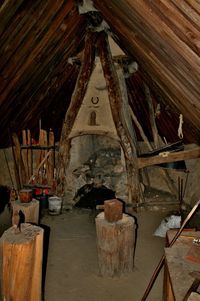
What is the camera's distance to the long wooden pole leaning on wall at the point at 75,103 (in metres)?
8.09

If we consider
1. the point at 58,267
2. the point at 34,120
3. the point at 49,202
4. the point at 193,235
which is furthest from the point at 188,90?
the point at 34,120

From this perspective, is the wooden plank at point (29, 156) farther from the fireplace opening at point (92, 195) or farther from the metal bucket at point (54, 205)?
the fireplace opening at point (92, 195)

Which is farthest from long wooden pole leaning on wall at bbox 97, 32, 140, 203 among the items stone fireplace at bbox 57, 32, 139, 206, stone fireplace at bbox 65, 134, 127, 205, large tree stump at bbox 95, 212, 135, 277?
large tree stump at bbox 95, 212, 135, 277

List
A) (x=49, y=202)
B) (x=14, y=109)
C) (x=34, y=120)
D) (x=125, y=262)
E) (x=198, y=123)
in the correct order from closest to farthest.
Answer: (x=125, y=262) < (x=198, y=123) < (x=14, y=109) < (x=49, y=202) < (x=34, y=120)

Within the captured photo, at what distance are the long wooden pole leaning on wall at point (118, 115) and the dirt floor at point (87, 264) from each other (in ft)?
2.72

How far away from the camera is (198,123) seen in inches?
237

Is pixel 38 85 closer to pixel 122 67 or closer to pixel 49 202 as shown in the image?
pixel 122 67

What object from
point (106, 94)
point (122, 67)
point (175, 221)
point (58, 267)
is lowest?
point (58, 267)

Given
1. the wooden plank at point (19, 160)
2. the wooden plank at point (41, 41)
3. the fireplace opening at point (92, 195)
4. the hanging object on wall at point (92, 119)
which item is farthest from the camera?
the fireplace opening at point (92, 195)

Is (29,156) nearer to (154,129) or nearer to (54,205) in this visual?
(54,205)

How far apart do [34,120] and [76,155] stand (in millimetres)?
1584

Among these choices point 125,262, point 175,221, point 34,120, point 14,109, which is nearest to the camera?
point 125,262

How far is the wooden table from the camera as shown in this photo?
3.17 meters

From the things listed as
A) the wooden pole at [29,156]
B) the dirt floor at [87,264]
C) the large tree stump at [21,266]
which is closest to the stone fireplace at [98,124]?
the wooden pole at [29,156]
